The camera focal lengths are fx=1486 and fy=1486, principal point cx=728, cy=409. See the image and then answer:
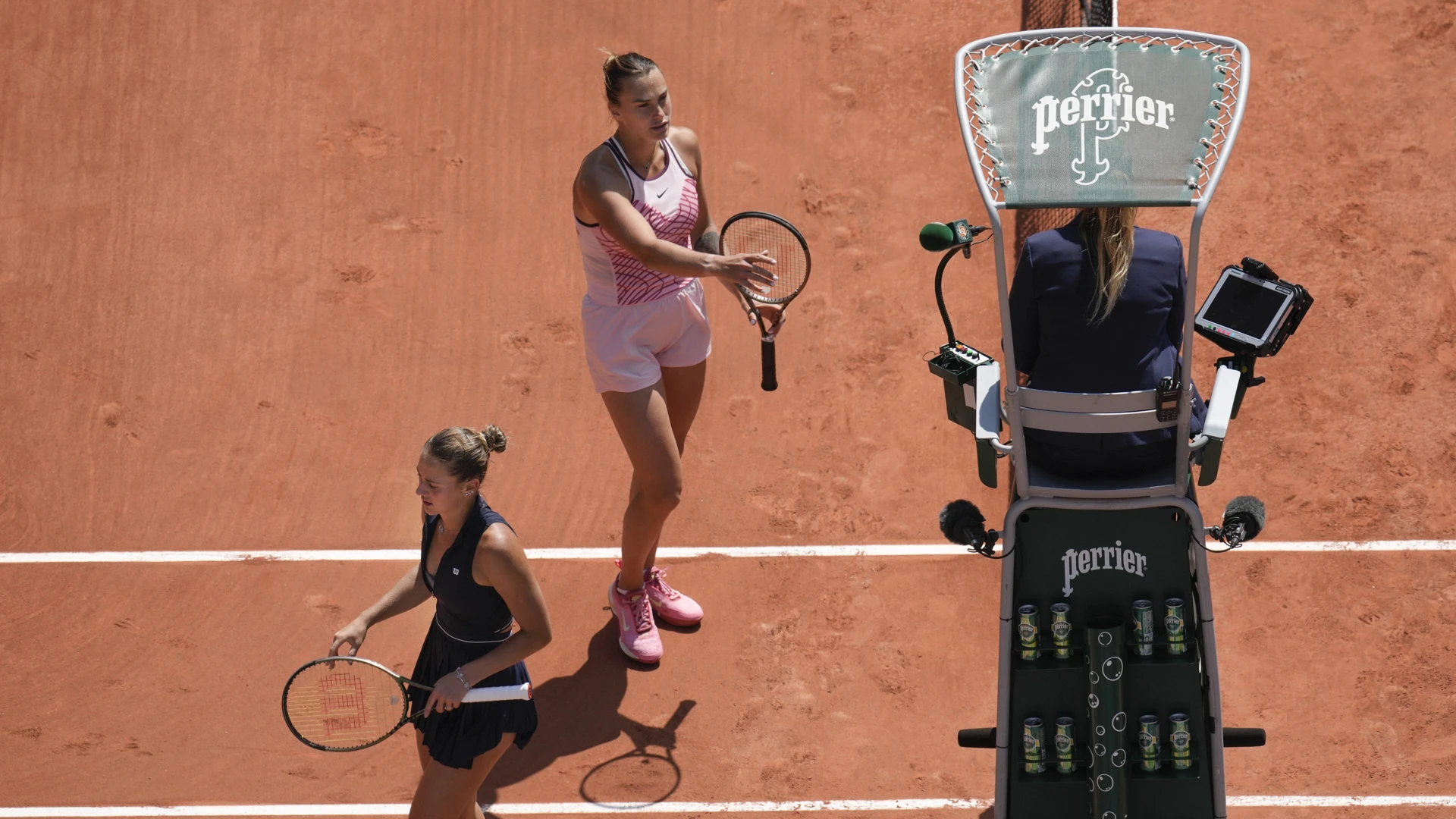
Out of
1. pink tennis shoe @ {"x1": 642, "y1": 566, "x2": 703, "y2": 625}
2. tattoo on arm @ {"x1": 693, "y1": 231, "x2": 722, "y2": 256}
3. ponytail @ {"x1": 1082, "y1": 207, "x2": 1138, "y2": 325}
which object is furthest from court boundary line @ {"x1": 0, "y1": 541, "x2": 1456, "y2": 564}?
ponytail @ {"x1": 1082, "y1": 207, "x2": 1138, "y2": 325}

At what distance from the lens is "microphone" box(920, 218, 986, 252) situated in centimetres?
480

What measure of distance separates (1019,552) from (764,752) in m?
1.74

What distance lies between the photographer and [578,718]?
6.52m

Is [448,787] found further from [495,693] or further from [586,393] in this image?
[586,393]

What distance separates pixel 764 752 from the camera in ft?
20.7

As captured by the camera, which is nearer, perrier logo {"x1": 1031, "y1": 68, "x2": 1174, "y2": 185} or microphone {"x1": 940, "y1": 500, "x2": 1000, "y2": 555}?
perrier logo {"x1": 1031, "y1": 68, "x2": 1174, "y2": 185}

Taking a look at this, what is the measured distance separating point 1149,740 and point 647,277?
2.64 metres

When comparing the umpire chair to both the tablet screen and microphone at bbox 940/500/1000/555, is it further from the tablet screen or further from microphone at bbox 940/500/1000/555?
the tablet screen

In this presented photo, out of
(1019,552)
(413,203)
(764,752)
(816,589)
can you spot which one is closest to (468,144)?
(413,203)

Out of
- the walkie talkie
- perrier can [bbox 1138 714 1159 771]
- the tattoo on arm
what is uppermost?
the tattoo on arm

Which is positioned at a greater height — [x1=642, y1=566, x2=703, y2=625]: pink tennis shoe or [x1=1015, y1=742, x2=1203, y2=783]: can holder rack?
[x1=642, y1=566, x2=703, y2=625]: pink tennis shoe

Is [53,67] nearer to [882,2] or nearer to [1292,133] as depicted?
[882,2]

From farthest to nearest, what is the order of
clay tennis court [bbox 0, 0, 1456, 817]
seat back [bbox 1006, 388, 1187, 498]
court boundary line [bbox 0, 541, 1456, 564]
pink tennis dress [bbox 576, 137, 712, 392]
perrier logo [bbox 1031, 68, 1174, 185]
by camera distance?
court boundary line [bbox 0, 541, 1456, 564] < clay tennis court [bbox 0, 0, 1456, 817] < pink tennis dress [bbox 576, 137, 712, 392] < seat back [bbox 1006, 388, 1187, 498] < perrier logo [bbox 1031, 68, 1174, 185]

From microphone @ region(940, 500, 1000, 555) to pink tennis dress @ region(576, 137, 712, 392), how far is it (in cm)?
148
